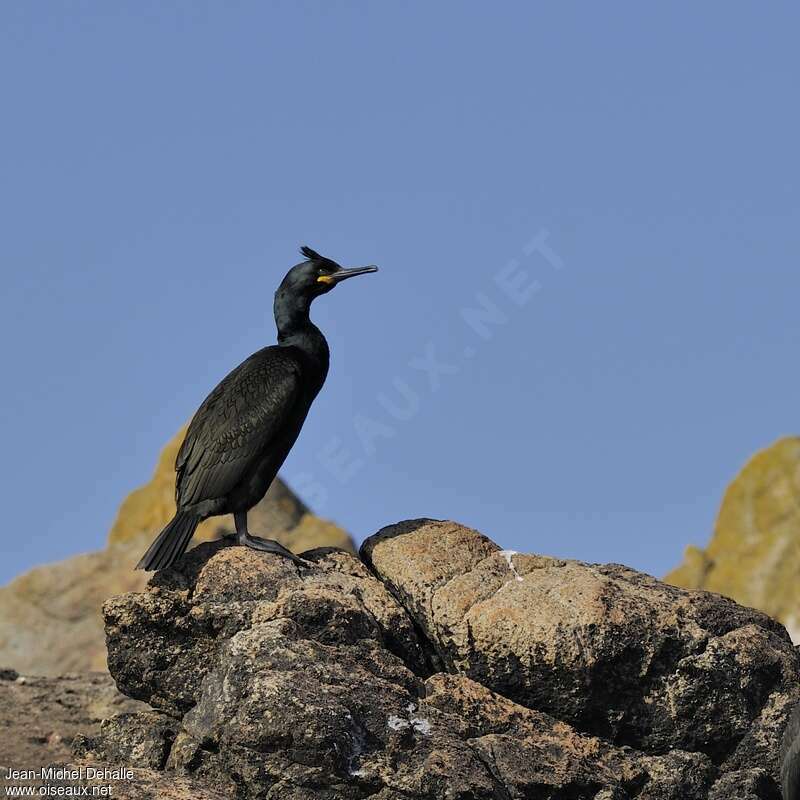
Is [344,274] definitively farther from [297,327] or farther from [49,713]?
[49,713]

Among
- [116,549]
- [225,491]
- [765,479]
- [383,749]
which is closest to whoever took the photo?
A: [383,749]

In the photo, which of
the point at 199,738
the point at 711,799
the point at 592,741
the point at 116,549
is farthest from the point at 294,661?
the point at 116,549

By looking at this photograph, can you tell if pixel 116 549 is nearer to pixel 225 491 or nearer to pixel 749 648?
pixel 225 491

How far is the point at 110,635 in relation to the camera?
10.3 metres

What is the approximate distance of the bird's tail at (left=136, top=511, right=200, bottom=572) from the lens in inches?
411

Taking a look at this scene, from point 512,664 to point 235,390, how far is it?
2.96m

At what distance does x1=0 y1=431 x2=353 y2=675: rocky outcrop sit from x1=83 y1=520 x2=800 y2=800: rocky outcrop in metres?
14.9

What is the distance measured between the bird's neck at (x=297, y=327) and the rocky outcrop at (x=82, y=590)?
14.0m

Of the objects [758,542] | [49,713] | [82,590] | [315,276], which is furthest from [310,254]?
[758,542]

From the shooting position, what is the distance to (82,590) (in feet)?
85.9

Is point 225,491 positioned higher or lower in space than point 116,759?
higher

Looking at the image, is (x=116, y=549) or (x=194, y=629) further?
(x=116, y=549)

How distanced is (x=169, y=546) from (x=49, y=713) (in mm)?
4825

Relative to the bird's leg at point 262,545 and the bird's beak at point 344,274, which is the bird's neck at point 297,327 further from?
the bird's leg at point 262,545
